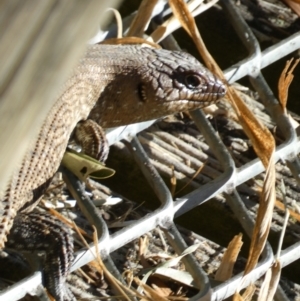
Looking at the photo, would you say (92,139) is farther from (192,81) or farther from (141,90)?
(192,81)

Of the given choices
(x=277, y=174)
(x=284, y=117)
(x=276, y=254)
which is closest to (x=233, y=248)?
(x=276, y=254)

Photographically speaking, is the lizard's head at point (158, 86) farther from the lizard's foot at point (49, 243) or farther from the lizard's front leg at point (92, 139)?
the lizard's foot at point (49, 243)

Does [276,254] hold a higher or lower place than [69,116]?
lower

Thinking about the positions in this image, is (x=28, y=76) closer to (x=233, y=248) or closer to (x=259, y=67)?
(x=233, y=248)

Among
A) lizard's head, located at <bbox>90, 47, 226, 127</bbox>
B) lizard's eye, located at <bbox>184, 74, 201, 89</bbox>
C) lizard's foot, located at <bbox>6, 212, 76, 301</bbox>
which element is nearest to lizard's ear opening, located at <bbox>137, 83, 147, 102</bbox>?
lizard's head, located at <bbox>90, 47, 226, 127</bbox>

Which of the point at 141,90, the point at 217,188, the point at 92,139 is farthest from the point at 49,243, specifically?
the point at 141,90

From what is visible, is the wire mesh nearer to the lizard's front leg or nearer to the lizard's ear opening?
the lizard's front leg

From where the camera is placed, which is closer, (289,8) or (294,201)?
(294,201)
